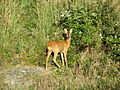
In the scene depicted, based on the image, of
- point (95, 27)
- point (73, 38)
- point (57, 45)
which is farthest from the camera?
point (95, 27)

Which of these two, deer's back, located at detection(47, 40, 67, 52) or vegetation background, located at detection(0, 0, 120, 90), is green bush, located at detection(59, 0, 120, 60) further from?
deer's back, located at detection(47, 40, 67, 52)

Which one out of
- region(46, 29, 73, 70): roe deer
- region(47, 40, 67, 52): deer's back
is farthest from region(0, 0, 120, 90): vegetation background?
region(47, 40, 67, 52): deer's back

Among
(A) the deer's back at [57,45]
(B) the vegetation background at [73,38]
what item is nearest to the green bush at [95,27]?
(B) the vegetation background at [73,38]

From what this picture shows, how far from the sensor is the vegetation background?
256 inches

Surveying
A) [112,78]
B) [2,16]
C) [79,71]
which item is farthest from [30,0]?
[112,78]

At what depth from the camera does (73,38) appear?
8070mm

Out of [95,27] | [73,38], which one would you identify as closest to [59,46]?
[73,38]

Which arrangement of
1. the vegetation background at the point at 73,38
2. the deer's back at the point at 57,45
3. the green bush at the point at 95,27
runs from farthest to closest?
the green bush at the point at 95,27, the deer's back at the point at 57,45, the vegetation background at the point at 73,38

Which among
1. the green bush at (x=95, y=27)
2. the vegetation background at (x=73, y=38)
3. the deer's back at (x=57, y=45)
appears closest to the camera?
the vegetation background at (x=73, y=38)

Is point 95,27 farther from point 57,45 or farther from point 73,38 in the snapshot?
point 57,45

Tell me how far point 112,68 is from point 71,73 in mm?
1026

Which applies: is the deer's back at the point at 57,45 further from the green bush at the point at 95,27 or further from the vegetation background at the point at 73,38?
the green bush at the point at 95,27

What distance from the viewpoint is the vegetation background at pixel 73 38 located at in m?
6.51

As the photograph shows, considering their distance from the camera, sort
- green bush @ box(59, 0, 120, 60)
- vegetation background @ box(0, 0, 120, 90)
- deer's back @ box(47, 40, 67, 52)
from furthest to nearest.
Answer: green bush @ box(59, 0, 120, 60)
deer's back @ box(47, 40, 67, 52)
vegetation background @ box(0, 0, 120, 90)
